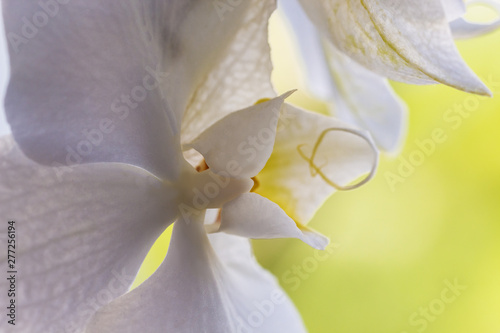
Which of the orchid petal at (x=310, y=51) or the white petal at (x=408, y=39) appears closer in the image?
the white petal at (x=408, y=39)

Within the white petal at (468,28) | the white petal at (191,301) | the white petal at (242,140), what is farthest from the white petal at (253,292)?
the white petal at (468,28)

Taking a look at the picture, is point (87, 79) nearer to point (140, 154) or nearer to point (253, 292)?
point (140, 154)

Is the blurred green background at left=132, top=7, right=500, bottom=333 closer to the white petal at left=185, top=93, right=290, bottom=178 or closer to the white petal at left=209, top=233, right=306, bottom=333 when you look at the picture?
the white petal at left=209, top=233, right=306, bottom=333

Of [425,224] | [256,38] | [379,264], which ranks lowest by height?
[379,264]

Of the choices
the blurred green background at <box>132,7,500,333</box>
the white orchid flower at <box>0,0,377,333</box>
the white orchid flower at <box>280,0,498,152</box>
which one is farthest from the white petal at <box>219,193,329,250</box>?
the blurred green background at <box>132,7,500,333</box>

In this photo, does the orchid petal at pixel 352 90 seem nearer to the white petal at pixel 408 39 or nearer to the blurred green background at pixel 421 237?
the white petal at pixel 408 39

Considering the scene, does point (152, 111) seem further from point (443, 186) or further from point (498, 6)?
point (443, 186)

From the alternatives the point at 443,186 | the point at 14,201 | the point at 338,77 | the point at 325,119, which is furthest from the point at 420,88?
the point at 14,201
